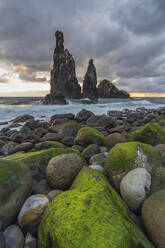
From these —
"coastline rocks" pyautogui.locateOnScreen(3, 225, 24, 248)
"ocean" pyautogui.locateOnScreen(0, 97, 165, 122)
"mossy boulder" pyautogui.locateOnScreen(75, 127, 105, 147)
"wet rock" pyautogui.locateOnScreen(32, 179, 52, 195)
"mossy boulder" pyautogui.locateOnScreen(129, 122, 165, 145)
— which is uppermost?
"mossy boulder" pyautogui.locateOnScreen(129, 122, 165, 145)

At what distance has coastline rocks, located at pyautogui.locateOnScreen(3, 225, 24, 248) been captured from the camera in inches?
53.5

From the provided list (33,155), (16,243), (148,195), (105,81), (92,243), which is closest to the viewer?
(92,243)

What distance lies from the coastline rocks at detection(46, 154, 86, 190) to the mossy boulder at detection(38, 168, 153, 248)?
52 cm

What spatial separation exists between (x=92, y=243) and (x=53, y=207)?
49cm

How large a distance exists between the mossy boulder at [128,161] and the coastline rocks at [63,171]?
1.59ft

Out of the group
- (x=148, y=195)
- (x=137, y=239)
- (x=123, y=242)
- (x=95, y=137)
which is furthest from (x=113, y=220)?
(x=95, y=137)

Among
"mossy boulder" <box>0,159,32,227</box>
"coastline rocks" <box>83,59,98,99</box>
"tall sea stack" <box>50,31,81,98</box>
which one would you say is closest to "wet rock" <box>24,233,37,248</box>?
"mossy boulder" <box>0,159,32,227</box>

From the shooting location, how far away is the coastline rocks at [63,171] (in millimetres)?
2051

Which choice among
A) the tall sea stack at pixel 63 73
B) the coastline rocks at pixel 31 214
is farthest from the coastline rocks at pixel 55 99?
the coastline rocks at pixel 31 214

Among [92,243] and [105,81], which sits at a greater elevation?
[105,81]

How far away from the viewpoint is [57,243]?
119 centimetres

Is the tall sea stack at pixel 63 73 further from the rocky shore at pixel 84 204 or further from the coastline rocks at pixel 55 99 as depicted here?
the rocky shore at pixel 84 204

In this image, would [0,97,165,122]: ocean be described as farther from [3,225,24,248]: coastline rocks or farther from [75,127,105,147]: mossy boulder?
[3,225,24,248]: coastline rocks

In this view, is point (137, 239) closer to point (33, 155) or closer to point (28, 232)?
point (28, 232)
